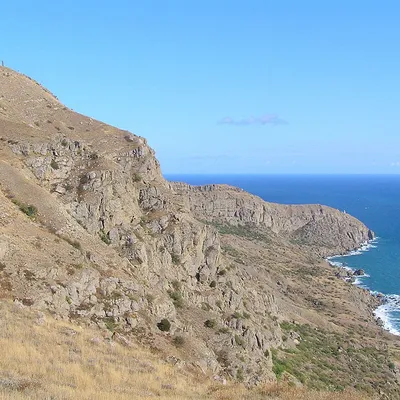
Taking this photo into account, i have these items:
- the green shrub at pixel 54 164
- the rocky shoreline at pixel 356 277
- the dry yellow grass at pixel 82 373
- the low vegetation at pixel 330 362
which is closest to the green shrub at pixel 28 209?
the green shrub at pixel 54 164

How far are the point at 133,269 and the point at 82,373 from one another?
1012 inches

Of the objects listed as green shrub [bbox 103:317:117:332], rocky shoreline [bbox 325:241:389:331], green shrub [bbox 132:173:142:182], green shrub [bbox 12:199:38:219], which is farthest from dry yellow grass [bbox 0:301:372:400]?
rocky shoreline [bbox 325:241:389:331]

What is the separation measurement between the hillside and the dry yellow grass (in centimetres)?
194

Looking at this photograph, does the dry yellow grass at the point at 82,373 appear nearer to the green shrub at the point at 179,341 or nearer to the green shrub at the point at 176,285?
the green shrub at the point at 179,341

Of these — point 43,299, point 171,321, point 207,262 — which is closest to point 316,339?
point 207,262

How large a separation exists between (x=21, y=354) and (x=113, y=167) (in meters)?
37.2

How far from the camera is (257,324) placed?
61.2 m

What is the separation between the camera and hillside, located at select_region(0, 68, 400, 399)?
32.8m

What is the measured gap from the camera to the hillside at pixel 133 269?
32.8 m

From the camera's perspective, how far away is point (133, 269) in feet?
143

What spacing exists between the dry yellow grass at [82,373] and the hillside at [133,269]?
6.38ft

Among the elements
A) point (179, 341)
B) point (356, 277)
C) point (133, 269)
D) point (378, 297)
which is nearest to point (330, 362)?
point (133, 269)

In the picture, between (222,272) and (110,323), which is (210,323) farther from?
(222,272)

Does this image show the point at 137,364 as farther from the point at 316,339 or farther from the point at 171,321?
the point at 316,339
